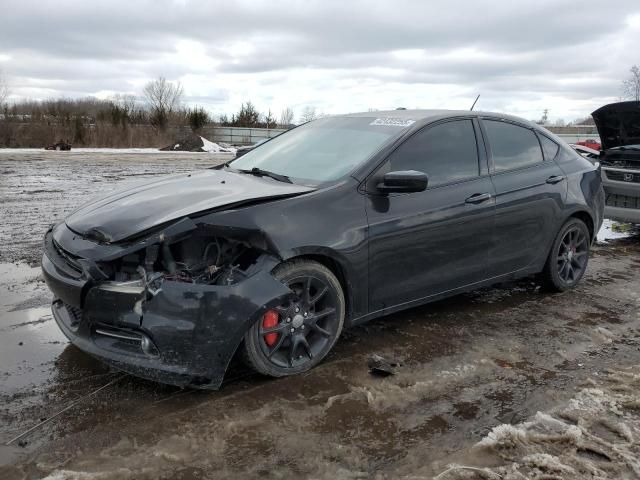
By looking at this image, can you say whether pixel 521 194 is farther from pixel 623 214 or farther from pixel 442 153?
pixel 623 214

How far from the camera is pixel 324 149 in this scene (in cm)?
431

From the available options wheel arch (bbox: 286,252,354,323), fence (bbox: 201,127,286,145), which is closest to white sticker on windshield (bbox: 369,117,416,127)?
wheel arch (bbox: 286,252,354,323)

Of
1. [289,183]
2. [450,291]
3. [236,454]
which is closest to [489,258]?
[450,291]

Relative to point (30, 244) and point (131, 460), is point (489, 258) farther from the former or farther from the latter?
point (30, 244)

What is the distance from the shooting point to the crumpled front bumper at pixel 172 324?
299 centimetres

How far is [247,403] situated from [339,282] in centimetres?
96


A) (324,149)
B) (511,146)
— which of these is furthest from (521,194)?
(324,149)

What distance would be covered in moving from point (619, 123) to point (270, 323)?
6736 millimetres

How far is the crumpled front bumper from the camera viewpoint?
299 cm

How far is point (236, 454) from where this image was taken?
2.72 m

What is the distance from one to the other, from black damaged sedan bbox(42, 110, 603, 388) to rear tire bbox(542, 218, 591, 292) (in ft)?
0.17

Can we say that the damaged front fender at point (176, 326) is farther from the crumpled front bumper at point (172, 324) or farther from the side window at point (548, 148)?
the side window at point (548, 148)

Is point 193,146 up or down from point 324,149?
down

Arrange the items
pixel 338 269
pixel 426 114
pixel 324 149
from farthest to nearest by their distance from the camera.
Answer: pixel 426 114
pixel 324 149
pixel 338 269
